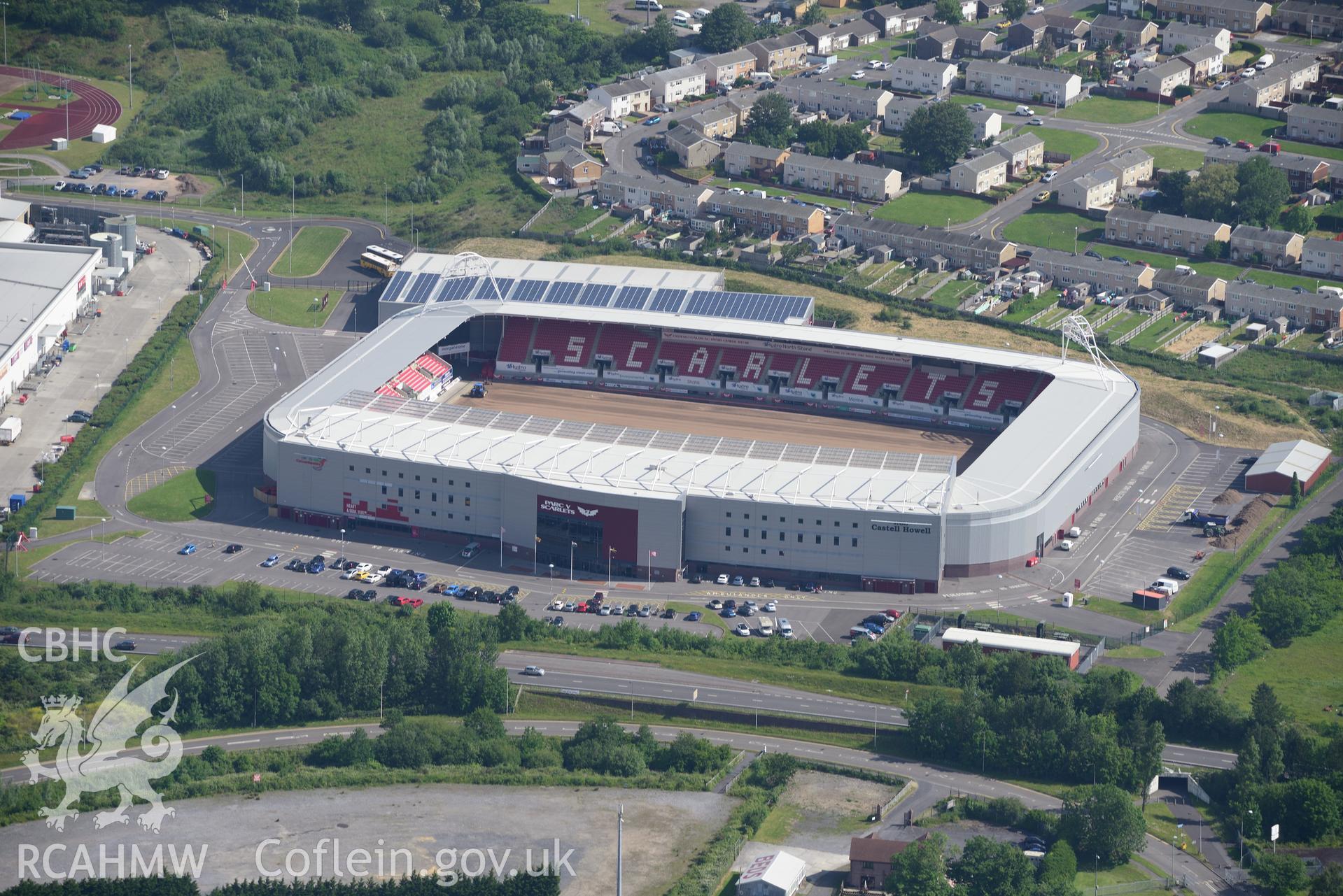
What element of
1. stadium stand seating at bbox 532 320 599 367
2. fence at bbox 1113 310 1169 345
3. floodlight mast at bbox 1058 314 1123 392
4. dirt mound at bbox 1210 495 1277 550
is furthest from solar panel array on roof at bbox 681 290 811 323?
dirt mound at bbox 1210 495 1277 550

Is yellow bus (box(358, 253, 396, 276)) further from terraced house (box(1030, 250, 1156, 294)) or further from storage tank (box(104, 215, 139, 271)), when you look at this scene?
terraced house (box(1030, 250, 1156, 294))

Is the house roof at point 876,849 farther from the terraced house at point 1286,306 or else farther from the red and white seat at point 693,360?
the terraced house at point 1286,306

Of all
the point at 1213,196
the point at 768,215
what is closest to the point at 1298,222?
the point at 1213,196

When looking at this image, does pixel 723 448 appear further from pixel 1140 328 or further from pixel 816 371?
pixel 1140 328

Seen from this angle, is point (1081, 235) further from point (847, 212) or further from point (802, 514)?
point (802, 514)

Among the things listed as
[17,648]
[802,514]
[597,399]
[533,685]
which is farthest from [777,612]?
[17,648]

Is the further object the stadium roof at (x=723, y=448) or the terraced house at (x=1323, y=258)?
the terraced house at (x=1323, y=258)

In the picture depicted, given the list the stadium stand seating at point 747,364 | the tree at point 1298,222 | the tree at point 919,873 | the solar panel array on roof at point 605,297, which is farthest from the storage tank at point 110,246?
the tree at point 919,873
